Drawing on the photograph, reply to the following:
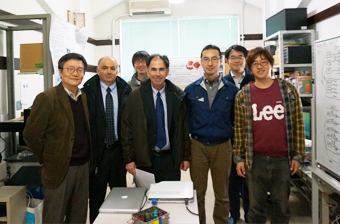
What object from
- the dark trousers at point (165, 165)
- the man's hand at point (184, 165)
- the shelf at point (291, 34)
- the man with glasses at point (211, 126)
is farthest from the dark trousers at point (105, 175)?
the shelf at point (291, 34)

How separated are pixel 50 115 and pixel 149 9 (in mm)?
4140

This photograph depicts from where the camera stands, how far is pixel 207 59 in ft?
7.06

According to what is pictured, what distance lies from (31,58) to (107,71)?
0.91m

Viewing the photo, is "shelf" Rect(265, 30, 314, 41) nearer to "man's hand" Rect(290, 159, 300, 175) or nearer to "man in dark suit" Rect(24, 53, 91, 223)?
"man's hand" Rect(290, 159, 300, 175)

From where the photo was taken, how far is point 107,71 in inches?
86.7

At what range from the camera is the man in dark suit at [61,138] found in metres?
1.76

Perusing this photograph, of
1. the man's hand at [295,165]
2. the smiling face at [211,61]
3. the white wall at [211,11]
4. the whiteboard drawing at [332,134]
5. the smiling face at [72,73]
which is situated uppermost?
the white wall at [211,11]

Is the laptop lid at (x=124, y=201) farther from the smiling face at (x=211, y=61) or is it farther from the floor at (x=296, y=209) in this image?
the floor at (x=296, y=209)

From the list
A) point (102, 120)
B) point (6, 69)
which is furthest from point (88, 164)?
point (6, 69)

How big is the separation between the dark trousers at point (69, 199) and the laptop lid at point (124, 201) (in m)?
0.43

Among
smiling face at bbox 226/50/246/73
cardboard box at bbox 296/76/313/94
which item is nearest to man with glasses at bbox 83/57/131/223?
smiling face at bbox 226/50/246/73

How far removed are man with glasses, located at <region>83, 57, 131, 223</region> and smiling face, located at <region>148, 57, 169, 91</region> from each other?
0.33 meters

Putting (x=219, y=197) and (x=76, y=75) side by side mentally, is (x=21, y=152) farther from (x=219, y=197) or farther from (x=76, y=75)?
(x=219, y=197)

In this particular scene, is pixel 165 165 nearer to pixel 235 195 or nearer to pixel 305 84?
pixel 235 195
